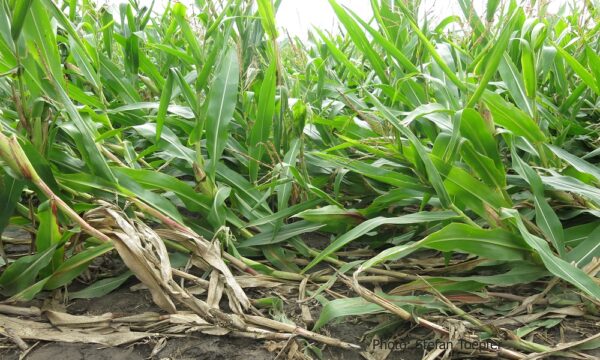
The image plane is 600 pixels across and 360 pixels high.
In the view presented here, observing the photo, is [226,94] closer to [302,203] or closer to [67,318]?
[302,203]

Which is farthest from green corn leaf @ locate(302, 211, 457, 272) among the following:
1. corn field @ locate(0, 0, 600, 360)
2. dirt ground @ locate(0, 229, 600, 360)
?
dirt ground @ locate(0, 229, 600, 360)

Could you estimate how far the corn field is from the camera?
911 mm

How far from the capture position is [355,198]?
134 centimetres

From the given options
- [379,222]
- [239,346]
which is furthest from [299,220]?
[239,346]

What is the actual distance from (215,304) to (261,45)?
36.9 inches

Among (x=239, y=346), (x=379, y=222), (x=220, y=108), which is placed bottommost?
(x=239, y=346)

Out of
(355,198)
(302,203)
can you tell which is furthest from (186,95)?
(355,198)

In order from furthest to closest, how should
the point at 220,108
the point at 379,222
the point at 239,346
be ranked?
1. the point at 220,108
2. the point at 379,222
3. the point at 239,346

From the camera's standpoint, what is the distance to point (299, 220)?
132 cm

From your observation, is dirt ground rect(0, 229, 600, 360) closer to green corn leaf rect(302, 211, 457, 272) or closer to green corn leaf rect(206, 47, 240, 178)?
green corn leaf rect(302, 211, 457, 272)

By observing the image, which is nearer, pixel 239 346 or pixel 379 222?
pixel 239 346

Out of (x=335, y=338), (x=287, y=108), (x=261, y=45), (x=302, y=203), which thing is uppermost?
(x=261, y=45)

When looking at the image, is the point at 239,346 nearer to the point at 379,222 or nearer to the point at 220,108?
the point at 379,222

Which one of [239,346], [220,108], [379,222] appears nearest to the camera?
[239,346]
